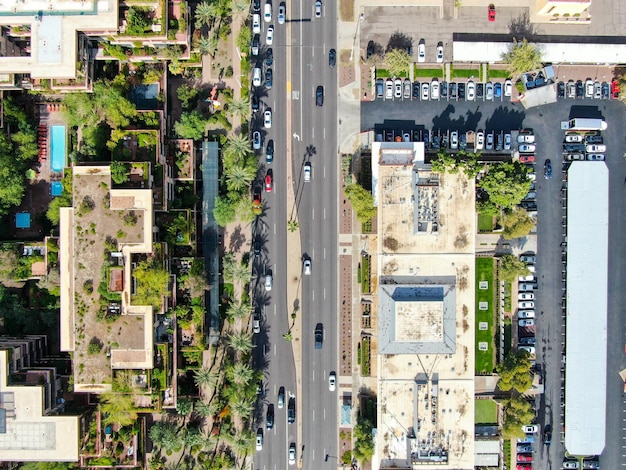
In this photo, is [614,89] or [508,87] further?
[614,89]

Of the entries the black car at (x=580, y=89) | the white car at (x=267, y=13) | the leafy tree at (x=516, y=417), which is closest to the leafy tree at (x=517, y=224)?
the black car at (x=580, y=89)

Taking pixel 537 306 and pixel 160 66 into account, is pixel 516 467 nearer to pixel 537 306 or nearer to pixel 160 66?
pixel 537 306

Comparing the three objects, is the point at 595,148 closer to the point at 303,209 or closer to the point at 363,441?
the point at 303,209

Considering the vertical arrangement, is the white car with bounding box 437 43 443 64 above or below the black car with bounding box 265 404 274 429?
above

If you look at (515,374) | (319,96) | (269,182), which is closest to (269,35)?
(319,96)

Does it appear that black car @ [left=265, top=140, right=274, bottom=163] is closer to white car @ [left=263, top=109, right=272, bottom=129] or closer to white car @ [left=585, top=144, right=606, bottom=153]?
white car @ [left=263, top=109, right=272, bottom=129]

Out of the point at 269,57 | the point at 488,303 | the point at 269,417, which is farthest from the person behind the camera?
the point at 488,303

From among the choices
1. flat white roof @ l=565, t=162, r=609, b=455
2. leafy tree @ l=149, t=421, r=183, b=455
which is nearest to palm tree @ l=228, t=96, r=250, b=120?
leafy tree @ l=149, t=421, r=183, b=455

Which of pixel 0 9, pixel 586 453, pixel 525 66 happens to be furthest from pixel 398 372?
pixel 0 9
